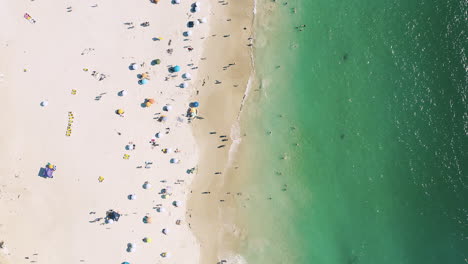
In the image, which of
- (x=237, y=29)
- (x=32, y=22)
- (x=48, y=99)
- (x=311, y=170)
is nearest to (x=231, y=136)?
(x=311, y=170)

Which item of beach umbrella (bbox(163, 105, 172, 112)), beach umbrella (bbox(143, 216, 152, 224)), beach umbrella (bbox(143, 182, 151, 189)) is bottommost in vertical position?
beach umbrella (bbox(143, 216, 152, 224))

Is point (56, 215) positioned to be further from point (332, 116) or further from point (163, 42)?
point (332, 116)

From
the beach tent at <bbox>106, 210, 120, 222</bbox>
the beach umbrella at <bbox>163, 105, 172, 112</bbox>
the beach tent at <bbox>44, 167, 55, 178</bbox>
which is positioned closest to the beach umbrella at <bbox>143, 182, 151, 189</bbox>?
the beach tent at <bbox>106, 210, 120, 222</bbox>

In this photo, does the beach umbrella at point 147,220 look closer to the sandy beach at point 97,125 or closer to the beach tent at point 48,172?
the sandy beach at point 97,125

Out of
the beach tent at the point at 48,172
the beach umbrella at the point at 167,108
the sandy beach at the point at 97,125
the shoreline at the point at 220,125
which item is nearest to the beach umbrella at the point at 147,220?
the sandy beach at the point at 97,125

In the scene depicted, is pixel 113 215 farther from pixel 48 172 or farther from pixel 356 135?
pixel 356 135

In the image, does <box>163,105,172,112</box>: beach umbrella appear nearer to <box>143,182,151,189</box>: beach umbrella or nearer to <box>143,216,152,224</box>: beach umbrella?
<box>143,182,151,189</box>: beach umbrella
